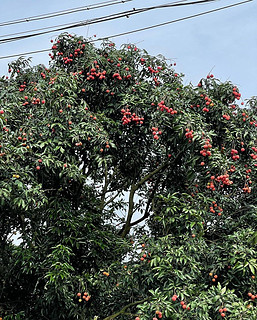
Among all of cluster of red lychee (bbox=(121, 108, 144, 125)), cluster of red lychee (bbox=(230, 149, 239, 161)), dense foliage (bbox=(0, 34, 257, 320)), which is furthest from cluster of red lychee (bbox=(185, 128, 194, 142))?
cluster of red lychee (bbox=(121, 108, 144, 125))

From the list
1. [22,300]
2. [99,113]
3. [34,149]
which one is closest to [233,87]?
[99,113]

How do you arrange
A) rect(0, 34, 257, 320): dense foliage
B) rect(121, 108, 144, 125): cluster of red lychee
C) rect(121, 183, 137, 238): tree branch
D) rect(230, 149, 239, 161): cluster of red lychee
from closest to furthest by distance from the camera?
rect(0, 34, 257, 320): dense foliage
rect(230, 149, 239, 161): cluster of red lychee
rect(121, 108, 144, 125): cluster of red lychee
rect(121, 183, 137, 238): tree branch

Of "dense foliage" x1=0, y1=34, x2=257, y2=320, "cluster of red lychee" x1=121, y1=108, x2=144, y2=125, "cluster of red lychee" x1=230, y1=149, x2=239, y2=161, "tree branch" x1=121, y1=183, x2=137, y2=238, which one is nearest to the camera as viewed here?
"dense foliage" x1=0, y1=34, x2=257, y2=320

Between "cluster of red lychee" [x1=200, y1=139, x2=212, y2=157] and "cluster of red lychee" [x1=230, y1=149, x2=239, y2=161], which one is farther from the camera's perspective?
"cluster of red lychee" [x1=230, y1=149, x2=239, y2=161]

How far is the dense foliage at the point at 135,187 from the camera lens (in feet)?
15.7

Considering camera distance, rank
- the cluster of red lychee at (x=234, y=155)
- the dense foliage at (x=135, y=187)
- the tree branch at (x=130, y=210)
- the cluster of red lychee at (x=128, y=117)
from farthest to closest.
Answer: the tree branch at (x=130, y=210) < the cluster of red lychee at (x=128, y=117) < the cluster of red lychee at (x=234, y=155) < the dense foliage at (x=135, y=187)

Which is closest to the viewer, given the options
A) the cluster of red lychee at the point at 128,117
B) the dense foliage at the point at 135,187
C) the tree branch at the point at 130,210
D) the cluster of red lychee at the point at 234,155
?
the dense foliage at the point at 135,187

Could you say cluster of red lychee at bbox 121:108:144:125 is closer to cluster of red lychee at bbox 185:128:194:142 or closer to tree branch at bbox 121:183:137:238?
cluster of red lychee at bbox 185:128:194:142

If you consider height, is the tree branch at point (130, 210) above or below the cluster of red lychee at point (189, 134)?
below

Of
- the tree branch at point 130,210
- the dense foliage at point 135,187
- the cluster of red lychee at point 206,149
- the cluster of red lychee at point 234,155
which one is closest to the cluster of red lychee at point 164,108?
the dense foliage at point 135,187

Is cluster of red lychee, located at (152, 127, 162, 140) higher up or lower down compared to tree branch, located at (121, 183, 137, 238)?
higher up

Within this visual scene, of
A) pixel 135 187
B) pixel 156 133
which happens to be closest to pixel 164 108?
pixel 156 133

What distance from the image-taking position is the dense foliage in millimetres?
4797

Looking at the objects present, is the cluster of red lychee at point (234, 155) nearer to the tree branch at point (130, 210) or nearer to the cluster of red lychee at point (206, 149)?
the cluster of red lychee at point (206, 149)
